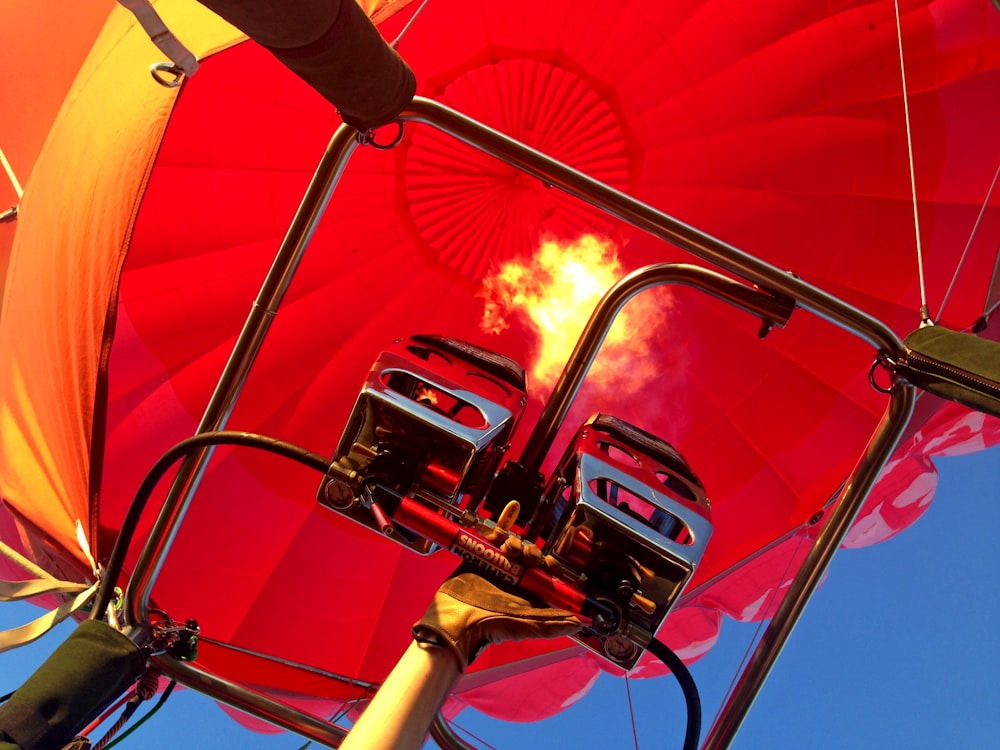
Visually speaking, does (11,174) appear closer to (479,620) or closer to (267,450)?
(267,450)

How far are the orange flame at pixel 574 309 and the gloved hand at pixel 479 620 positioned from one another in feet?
12.9

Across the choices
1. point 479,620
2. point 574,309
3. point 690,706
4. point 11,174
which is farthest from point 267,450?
point 11,174

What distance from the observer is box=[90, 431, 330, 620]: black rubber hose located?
1.56 m

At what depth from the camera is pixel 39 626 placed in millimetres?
1823

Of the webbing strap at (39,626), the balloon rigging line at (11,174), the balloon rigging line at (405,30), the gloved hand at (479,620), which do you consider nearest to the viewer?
the gloved hand at (479,620)

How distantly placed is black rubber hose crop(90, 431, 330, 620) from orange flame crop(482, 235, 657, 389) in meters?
3.81

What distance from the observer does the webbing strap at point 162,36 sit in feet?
4.50

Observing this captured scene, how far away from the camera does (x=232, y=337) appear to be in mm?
5438

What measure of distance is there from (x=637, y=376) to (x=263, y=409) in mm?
2201

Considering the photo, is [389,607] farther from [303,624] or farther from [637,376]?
[637,376]

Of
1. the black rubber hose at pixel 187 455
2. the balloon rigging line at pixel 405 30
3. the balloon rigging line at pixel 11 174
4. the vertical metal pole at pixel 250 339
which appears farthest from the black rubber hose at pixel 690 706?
the balloon rigging line at pixel 11 174

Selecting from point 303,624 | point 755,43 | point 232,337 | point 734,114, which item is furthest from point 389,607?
point 755,43

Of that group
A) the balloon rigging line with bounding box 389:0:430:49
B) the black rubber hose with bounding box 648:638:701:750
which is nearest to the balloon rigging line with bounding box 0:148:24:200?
the balloon rigging line with bounding box 389:0:430:49

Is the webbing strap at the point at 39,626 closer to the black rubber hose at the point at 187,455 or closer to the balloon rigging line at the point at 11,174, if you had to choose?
the black rubber hose at the point at 187,455
